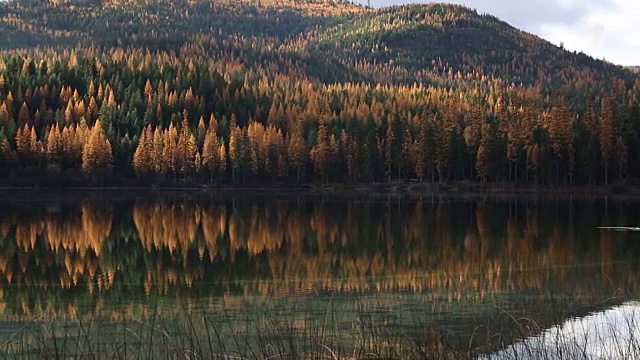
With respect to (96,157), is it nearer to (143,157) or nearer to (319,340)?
(143,157)

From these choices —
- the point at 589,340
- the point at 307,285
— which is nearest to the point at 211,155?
the point at 307,285

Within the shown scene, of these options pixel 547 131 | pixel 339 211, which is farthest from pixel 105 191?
pixel 547 131

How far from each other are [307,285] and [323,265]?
5.60 m

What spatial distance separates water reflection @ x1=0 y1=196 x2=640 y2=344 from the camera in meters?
24.0

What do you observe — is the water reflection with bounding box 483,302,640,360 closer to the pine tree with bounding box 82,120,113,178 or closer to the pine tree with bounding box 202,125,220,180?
the pine tree with bounding box 202,125,220,180

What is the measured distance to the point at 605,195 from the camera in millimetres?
103812

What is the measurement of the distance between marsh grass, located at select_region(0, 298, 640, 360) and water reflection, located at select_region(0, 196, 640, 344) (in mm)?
895

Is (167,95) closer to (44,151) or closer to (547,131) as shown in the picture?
(44,151)

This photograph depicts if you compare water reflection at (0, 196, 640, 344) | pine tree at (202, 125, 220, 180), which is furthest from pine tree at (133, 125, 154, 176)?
→ water reflection at (0, 196, 640, 344)

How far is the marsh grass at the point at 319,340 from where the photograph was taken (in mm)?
14242

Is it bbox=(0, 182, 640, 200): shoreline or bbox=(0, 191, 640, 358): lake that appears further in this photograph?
bbox=(0, 182, 640, 200): shoreline

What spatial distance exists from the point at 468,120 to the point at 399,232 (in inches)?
3912

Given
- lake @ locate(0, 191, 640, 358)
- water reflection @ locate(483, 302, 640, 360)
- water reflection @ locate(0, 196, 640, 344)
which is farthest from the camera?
water reflection @ locate(0, 196, 640, 344)

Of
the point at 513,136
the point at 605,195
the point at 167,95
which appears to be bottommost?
the point at 605,195
